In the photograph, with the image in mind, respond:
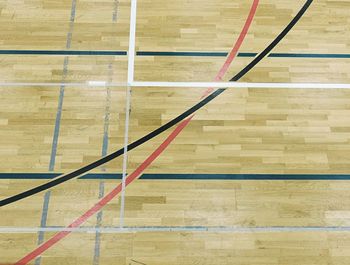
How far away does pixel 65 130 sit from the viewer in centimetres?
482

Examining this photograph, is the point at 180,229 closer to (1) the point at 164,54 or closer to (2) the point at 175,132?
(2) the point at 175,132

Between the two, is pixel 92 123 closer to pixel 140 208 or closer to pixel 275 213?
pixel 140 208

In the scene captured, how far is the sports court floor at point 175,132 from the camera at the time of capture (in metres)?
4.29

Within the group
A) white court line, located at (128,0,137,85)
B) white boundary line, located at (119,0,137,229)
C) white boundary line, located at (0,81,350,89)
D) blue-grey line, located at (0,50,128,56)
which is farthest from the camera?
blue-grey line, located at (0,50,128,56)

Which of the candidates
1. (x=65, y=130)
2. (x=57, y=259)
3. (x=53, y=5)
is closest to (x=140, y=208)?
(x=57, y=259)

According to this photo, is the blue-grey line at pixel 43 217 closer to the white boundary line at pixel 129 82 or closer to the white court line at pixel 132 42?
the white boundary line at pixel 129 82

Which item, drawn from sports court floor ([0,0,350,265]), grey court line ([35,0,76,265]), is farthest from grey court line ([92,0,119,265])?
grey court line ([35,0,76,265])

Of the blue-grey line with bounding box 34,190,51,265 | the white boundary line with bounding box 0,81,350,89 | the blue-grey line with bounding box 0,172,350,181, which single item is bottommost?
the blue-grey line with bounding box 34,190,51,265

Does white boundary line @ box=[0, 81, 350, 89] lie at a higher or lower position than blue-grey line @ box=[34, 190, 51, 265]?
higher

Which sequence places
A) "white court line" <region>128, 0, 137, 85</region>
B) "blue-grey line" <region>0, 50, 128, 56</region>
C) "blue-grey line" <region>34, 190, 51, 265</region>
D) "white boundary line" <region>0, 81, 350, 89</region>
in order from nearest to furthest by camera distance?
1. "blue-grey line" <region>34, 190, 51, 265</region>
2. "white boundary line" <region>0, 81, 350, 89</region>
3. "white court line" <region>128, 0, 137, 85</region>
4. "blue-grey line" <region>0, 50, 128, 56</region>

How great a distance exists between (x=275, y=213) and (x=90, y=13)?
3273 millimetres

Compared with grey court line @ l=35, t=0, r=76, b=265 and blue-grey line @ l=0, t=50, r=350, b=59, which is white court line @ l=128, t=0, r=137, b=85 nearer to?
blue-grey line @ l=0, t=50, r=350, b=59

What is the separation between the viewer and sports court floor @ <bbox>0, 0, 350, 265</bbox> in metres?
4.29

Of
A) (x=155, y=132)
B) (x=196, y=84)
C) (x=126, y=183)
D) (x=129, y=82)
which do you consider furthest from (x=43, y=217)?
(x=196, y=84)
